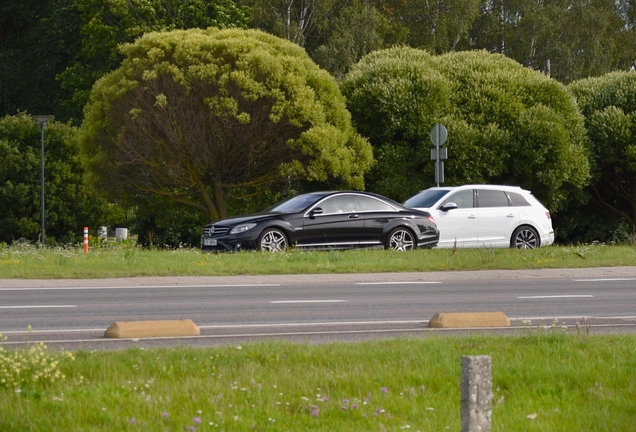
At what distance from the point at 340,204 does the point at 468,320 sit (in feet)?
41.8

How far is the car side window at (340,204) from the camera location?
22953 mm

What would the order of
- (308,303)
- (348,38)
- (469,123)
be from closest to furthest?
(308,303), (469,123), (348,38)

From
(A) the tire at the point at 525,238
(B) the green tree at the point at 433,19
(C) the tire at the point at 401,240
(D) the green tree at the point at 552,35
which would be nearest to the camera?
(C) the tire at the point at 401,240

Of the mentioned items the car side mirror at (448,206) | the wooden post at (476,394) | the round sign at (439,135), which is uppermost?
the round sign at (439,135)

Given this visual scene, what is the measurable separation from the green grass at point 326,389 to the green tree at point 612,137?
27.7m

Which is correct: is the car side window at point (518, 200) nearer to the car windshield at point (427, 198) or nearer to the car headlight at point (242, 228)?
the car windshield at point (427, 198)

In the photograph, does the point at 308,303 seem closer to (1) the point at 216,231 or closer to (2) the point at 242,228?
(2) the point at 242,228

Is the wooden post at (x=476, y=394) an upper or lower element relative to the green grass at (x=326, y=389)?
upper

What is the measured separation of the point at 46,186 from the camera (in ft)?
140

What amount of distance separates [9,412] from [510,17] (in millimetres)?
55656

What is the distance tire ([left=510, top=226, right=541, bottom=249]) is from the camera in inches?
964

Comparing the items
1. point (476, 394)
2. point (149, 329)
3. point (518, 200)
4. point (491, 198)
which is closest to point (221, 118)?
point (491, 198)

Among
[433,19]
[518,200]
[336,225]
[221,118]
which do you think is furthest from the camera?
[433,19]

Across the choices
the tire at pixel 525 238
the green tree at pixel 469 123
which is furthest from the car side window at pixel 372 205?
the green tree at pixel 469 123
